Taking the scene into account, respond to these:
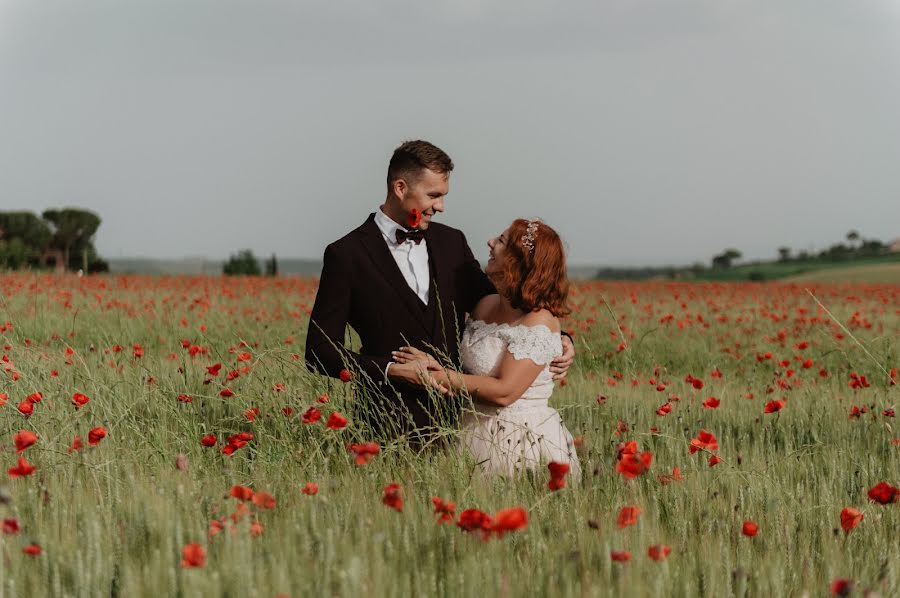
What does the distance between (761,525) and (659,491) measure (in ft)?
1.36

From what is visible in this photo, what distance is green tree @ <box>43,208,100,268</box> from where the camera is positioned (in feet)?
139

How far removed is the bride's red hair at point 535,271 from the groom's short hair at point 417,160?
463 millimetres

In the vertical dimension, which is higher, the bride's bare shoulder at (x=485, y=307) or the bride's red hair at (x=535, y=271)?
the bride's red hair at (x=535, y=271)

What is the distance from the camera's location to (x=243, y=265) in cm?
3212

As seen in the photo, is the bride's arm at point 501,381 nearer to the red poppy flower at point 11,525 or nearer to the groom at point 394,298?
the groom at point 394,298

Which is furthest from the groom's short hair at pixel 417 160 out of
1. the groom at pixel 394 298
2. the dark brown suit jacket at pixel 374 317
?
the dark brown suit jacket at pixel 374 317

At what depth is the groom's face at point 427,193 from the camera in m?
4.04

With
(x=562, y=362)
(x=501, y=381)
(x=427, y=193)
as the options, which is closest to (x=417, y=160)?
(x=427, y=193)

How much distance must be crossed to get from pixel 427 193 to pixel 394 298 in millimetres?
555

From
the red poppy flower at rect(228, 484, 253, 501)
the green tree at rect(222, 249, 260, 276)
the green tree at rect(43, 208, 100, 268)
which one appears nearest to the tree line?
the green tree at rect(43, 208, 100, 268)

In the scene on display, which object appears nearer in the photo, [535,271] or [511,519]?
[511,519]

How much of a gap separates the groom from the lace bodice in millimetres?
100

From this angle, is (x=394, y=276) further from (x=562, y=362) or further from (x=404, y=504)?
(x=404, y=504)

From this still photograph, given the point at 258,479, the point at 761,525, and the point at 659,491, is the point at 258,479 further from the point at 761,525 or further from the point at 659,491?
the point at 761,525
